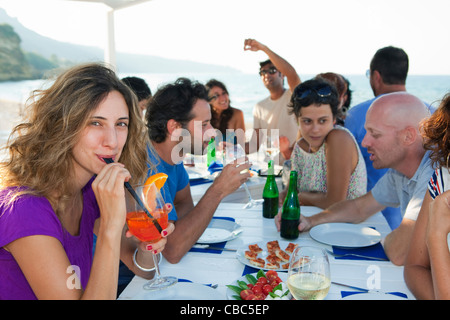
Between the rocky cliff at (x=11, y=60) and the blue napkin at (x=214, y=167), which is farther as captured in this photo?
the rocky cliff at (x=11, y=60)

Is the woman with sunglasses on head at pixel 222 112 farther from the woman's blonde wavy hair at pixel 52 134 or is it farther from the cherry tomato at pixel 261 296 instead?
the cherry tomato at pixel 261 296

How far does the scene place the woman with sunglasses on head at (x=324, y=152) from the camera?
2.38 m

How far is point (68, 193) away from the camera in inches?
49.9

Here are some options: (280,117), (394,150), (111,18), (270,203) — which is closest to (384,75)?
(280,117)

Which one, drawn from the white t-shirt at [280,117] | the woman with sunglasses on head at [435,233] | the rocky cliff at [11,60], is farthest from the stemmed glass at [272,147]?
the rocky cliff at [11,60]

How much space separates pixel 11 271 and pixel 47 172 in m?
0.33

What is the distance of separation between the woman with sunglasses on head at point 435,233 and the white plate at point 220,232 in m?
0.78

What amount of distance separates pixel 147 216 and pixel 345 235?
1.03 metres

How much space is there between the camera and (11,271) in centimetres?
114

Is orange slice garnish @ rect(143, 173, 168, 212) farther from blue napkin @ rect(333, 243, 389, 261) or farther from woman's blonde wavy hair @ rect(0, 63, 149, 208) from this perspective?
blue napkin @ rect(333, 243, 389, 261)

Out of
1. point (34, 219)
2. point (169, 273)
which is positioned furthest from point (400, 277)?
point (34, 219)

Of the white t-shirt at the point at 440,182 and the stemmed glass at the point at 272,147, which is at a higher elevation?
the white t-shirt at the point at 440,182

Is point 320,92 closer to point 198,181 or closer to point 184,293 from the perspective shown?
point 198,181

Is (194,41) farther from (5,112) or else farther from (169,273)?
(169,273)
